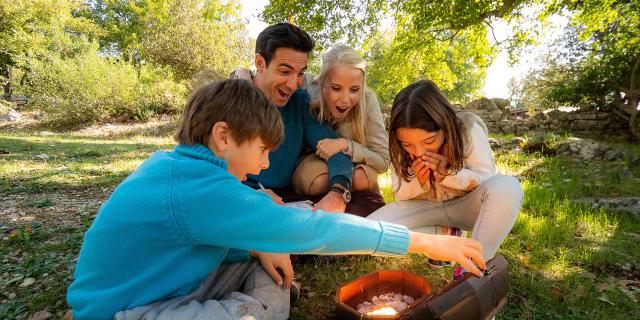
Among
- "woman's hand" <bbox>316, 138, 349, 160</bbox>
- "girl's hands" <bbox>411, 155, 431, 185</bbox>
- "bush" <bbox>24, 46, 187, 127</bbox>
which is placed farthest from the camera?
"bush" <bbox>24, 46, 187, 127</bbox>

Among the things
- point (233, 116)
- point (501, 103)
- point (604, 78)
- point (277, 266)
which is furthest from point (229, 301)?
point (501, 103)

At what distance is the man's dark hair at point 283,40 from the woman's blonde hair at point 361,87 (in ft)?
0.63

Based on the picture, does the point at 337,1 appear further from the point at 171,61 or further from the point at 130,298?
the point at 171,61

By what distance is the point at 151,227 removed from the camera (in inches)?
51.5

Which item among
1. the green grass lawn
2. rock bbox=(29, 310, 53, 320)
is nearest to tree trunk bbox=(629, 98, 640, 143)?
the green grass lawn

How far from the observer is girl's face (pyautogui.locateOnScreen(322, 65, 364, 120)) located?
2775 mm

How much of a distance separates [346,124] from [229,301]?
1833 millimetres

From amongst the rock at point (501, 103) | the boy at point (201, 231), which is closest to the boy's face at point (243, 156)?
the boy at point (201, 231)

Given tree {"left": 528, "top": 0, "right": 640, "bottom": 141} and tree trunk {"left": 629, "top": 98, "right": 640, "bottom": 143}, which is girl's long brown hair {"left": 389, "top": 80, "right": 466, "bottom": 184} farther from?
tree trunk {"left": 629, "top": 98, "right": 640, "bottom": 143}

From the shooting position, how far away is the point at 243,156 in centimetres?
158

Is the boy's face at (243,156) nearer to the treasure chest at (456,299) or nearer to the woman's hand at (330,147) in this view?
the treasure chest at (456,299)

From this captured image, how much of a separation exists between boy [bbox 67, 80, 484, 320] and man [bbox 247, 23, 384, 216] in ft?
3.29

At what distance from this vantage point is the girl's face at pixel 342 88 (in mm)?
2775

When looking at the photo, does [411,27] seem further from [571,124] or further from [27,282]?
[27,282]
